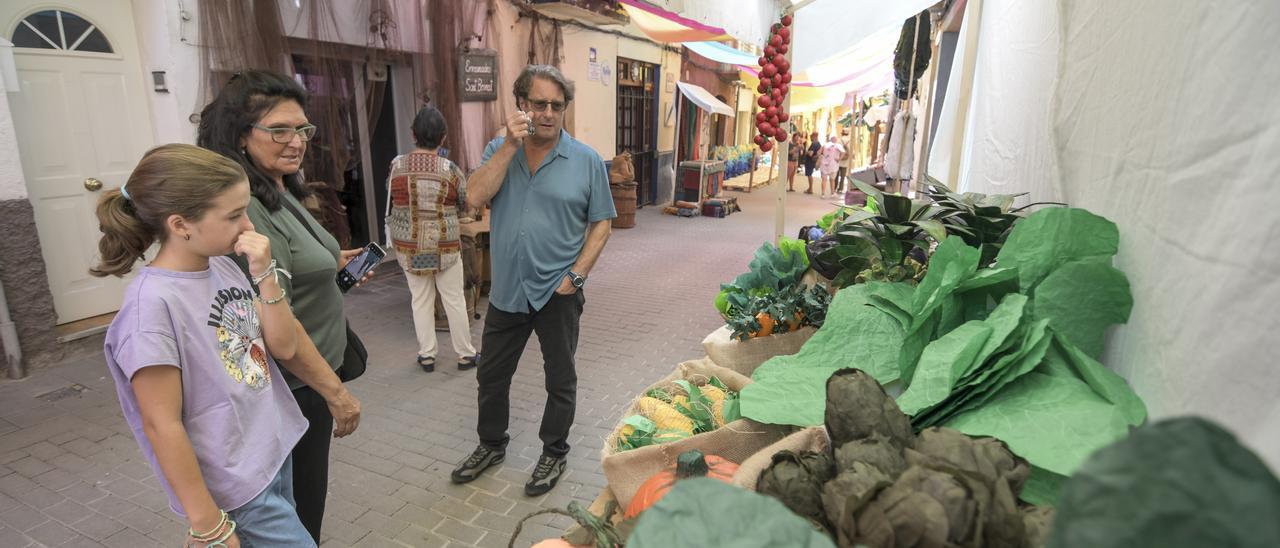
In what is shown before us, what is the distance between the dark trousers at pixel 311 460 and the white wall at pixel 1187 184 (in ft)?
6.84

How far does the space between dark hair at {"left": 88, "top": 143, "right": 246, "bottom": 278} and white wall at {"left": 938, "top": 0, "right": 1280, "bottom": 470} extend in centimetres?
184

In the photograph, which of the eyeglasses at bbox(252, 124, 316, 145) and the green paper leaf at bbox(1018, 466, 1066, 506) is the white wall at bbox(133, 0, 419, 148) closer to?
Answer: the eyeglasses at bbox(252, 124, 316, 145)

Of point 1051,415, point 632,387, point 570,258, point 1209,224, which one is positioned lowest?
point 632,387

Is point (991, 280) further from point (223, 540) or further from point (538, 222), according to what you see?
point (538, 222)

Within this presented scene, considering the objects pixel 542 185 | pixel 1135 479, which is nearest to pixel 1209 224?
pixel 1135 479

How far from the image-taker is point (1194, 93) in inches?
34.3

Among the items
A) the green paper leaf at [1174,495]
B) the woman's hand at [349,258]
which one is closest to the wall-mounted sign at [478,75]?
the woman's hand at [349,258]

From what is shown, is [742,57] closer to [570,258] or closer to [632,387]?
[632,387]

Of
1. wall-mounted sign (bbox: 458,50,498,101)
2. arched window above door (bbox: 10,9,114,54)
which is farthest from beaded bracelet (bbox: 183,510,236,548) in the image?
wall-mounted sign (bbox: 458,50,498,101)

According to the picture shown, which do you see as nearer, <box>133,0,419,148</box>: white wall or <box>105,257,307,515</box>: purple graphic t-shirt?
<box>105,257,307,515</box>: purple graphic t-shirt

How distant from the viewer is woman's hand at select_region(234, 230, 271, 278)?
5.15ft

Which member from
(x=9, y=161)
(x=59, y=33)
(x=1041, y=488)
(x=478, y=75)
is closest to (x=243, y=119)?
(x=1041, y=488)

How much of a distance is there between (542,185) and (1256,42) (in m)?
2.41

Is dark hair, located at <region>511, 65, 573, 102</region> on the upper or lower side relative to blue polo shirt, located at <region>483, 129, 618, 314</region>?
upper
